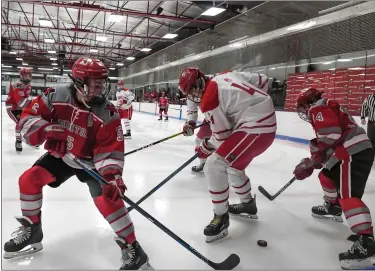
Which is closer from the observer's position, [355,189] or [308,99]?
[355,189]

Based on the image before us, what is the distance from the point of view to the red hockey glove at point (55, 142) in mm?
1371

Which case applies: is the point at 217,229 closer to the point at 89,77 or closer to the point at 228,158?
the point at 228,158

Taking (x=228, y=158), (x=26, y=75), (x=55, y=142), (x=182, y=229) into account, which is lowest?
(x=182, y=229)

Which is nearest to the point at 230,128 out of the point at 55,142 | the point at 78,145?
the point at 78,145

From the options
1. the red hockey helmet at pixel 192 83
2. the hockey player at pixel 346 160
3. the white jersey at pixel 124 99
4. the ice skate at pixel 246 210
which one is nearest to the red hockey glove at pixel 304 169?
the hockey player at pixel 346 160

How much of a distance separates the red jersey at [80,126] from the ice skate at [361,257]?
108 centimetres

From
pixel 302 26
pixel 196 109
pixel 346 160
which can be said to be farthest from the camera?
pixel 302 26

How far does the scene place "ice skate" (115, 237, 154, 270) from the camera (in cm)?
134

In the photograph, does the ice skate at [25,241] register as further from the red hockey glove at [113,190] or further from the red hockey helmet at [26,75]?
the red hockey helmet at [26,75]

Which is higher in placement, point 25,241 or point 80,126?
point 80,126

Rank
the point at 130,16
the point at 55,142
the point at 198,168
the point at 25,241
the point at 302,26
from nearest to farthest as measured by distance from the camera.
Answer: the point at 55,142 < the point at 25,241 < the point at 198,168 < the point at 302,26 < the point at 130,16

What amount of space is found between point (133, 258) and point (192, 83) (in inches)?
40.3

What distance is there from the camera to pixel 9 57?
21516 millimetres

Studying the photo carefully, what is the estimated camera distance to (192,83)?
1922 millimetres
